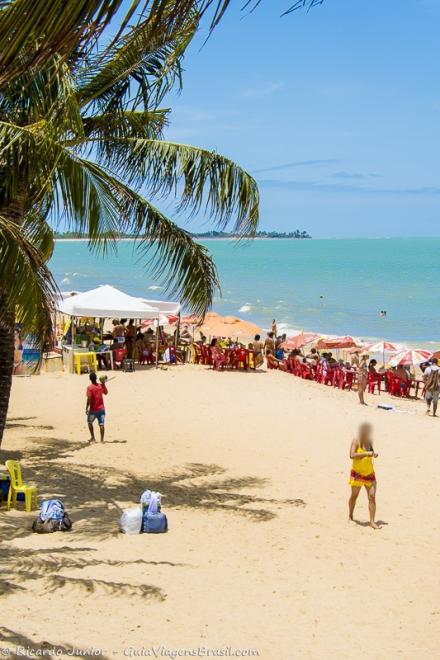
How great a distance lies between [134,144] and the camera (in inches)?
346

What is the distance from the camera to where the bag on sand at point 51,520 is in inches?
302

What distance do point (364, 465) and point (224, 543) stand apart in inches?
71.1

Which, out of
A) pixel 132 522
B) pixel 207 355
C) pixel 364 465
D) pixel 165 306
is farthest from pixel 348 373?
pixel 132 522

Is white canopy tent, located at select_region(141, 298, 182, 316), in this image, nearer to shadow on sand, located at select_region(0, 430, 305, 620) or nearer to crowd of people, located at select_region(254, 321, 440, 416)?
crowd of people, located at select_region(254, 321, 440, 416)

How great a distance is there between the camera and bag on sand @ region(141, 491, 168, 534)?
7.98m

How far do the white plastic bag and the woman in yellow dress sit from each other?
236 centimetres

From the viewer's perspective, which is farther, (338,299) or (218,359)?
(338,299)

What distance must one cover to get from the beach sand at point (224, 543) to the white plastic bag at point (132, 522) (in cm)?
15

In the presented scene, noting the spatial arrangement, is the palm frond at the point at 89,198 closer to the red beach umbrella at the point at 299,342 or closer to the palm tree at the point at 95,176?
the palm tree at the point at 95,176

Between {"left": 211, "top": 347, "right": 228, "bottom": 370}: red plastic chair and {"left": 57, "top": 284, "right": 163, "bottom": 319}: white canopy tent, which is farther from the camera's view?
{"left": 211, "top": 347, "right": 228, "bottom": 370}: red plastic chair

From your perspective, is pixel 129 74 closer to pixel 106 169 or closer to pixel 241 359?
pixel 106 169

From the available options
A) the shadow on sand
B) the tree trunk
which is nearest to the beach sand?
the shadow on sand

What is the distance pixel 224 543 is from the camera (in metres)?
7.87

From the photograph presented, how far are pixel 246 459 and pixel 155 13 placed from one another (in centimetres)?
985
